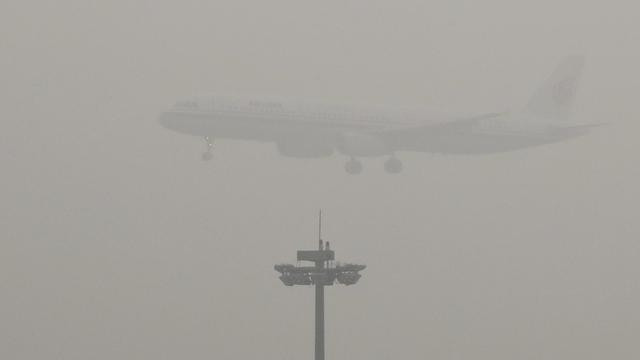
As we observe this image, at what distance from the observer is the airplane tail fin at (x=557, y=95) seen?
A: 86.4 m

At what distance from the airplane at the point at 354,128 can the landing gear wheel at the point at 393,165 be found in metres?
0.06

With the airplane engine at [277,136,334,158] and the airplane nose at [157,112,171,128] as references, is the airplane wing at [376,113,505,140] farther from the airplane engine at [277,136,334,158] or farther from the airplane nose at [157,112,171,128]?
the airplane nose at [157,112,171,128]

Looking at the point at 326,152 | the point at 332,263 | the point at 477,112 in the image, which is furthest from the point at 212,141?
the point at 332,263

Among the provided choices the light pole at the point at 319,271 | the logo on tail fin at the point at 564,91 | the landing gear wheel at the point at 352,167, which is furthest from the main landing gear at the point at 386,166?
the light pole at the point at 319,271

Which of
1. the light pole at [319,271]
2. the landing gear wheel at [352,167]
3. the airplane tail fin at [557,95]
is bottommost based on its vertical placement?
the light pole at [319,271]

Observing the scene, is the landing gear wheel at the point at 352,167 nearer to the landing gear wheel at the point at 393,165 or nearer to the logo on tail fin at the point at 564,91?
the landing gear wheel at the point at 393,165

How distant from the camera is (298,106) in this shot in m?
76.1

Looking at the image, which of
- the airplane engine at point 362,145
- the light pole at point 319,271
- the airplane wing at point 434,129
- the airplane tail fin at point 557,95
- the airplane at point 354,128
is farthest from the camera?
the airplane tail fin at point 557,95

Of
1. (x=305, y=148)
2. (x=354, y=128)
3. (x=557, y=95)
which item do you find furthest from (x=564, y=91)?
(x=305, y=148)

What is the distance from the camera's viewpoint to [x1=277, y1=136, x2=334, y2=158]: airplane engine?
76938 mm

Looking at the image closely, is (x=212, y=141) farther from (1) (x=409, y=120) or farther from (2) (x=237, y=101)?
(1) (x=409, y=120)

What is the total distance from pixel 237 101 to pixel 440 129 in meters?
13.5

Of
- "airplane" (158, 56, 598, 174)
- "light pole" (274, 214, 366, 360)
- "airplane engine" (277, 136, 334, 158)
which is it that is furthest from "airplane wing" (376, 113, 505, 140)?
"light pole" (274, 214, 366, 360)

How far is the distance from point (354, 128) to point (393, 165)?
15.6ft
